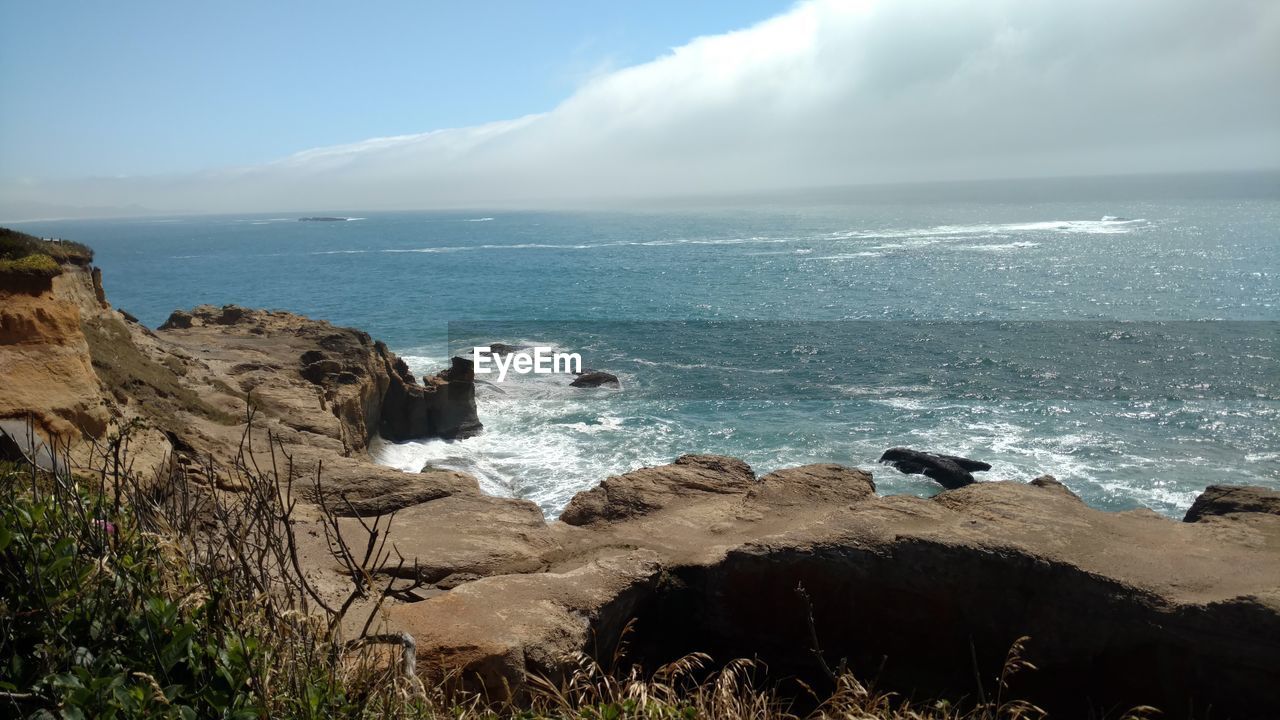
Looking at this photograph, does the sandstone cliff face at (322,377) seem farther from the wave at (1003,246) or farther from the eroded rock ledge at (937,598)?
the wave at (1003,246)

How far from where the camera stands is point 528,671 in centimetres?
800

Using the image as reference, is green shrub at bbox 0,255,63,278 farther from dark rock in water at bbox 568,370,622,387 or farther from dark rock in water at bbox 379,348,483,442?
dark rock in water at bbox 568,370,622,387

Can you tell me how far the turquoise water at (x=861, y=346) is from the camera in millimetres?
28484

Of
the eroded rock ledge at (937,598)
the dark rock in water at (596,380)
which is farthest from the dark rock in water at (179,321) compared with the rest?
the eroded rock ledge at (937,598)

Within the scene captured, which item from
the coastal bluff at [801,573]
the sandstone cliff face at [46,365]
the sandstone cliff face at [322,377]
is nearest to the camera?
the coastal bluff at [801,573]

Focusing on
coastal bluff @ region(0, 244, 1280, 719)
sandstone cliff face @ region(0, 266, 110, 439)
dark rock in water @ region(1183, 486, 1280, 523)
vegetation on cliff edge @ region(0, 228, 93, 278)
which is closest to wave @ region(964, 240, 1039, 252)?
dark rock in water @ region(1183, 486, 1280, 523)

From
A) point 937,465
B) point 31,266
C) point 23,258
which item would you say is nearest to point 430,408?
point 937,465

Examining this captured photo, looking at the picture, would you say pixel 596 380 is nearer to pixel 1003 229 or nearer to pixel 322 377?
pixel 322 377

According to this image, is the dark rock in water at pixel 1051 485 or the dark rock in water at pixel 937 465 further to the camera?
the dark rock in water at pixel 937 465

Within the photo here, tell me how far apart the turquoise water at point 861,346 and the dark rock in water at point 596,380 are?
0.83 metres

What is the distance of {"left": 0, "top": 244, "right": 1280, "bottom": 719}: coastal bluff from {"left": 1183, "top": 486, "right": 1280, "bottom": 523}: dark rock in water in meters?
0.03

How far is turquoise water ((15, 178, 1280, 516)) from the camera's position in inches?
1121

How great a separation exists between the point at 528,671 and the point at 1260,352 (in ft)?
148

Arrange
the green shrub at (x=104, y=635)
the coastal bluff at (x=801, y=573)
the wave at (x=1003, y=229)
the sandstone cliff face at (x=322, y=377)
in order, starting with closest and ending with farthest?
the green shrub at (x=104, y=635) < the coastal bluff at (x=801, y=573) < the sandstone cliff face at (x=322, y=377) < the wave at (x=1003, y=229)
